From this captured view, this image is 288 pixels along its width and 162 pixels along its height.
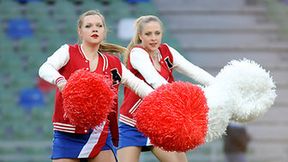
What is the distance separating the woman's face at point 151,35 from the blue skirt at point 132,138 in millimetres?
554

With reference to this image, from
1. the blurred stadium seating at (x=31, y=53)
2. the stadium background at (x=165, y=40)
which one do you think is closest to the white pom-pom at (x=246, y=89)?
the stadium background at (x=165, y=40)

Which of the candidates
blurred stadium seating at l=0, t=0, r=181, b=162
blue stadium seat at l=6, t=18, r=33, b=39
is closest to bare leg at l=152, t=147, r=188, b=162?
blurred stadium seating at l=0, t=0, r=181, b=162

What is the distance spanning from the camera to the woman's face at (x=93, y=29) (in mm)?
4984

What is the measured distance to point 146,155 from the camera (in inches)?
359

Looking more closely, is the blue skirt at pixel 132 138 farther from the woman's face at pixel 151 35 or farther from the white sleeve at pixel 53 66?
the white sleeve at pixel 53 66

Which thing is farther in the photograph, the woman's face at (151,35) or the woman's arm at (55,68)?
the woman's face at (151,35)

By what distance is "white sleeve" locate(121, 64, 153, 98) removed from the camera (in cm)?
491

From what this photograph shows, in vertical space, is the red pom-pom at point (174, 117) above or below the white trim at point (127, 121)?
above

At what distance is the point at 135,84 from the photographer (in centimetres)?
496

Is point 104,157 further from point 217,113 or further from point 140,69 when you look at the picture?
point 217,113

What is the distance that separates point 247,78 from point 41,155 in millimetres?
4485

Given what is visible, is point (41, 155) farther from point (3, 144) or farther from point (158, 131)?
point (158, 131)

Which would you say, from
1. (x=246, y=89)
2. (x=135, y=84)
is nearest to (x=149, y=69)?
(x=135, y=84)

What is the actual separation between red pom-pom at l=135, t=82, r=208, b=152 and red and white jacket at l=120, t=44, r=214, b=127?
0.54 meters
